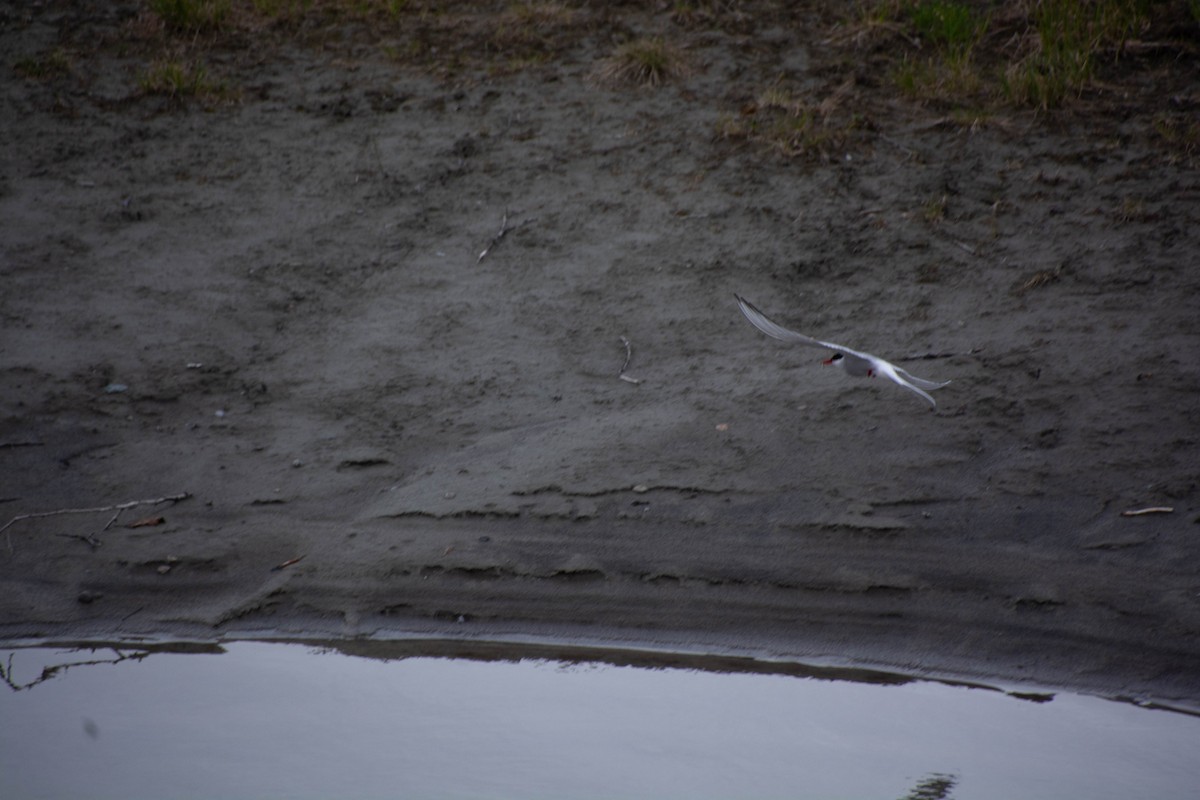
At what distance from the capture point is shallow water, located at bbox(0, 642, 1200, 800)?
3.34 meters

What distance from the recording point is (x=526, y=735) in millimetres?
3566

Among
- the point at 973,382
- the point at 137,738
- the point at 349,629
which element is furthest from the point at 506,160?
the point at 137,738

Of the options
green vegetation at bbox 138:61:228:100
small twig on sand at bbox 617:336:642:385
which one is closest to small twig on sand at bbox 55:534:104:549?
small twig on sand at bbox 617:336:642:385

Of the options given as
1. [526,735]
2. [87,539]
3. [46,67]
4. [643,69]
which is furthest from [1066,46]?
[46,67]

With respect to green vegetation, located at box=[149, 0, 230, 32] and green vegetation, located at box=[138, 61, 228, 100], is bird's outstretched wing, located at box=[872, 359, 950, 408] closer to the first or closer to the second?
green vegetation, located at box=[138, 61, 228, 100]

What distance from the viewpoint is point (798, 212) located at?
6.26 meters

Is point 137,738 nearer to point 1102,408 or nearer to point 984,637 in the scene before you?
point 984,637

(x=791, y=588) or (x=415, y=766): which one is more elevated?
(x=791, y=588)

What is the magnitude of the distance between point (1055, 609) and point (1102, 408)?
3.95ft

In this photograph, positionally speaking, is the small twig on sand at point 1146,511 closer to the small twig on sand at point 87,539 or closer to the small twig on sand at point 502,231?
the small twig on sand at point 502,231

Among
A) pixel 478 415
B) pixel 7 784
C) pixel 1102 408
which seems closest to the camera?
pixel 7 784

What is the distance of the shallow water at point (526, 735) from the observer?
11.0 feet

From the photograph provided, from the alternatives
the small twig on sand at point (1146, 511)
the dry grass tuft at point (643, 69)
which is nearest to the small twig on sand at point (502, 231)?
the dry grass tuft at point (643, 69)

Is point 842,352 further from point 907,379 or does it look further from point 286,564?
point 286,564
